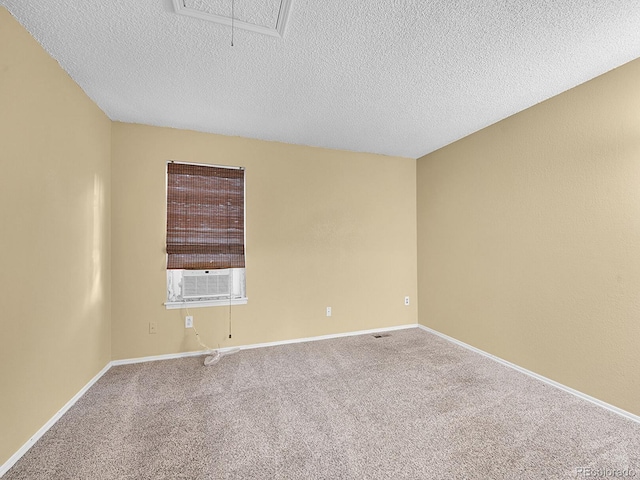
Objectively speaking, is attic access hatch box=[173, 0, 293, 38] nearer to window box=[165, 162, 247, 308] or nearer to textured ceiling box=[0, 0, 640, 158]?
textured ceiling box=[0, 0, 640, 158]

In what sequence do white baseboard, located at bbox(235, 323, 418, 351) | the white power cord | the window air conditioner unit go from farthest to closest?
white baseboard, located at bbox(235, 323, 418, 351), the window air conditioner unit, the white power cord

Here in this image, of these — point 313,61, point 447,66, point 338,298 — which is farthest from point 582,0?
point 338,298

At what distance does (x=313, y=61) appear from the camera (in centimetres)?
191

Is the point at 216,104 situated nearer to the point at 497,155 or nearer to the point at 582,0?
the point at 582,0

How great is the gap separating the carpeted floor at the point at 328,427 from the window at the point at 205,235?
30.0 inches

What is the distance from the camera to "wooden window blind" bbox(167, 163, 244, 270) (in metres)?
2.97

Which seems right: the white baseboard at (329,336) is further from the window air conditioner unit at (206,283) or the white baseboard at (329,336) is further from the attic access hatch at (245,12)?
the attic access hatch at (245,12)

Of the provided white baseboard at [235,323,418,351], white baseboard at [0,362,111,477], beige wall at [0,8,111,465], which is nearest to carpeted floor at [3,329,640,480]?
white baseboard at [0,362,111,477]

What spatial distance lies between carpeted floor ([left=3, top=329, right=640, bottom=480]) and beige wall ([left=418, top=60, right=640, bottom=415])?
1.19 feet

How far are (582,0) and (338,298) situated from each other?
10.3 feet

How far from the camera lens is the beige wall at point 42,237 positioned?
4.85 ft

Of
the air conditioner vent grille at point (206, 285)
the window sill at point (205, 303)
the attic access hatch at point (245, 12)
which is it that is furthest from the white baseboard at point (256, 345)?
the attic access hatch at point (245, 12)

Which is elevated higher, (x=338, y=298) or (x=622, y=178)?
(x=622, y=178)

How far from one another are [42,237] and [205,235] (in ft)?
4.63
